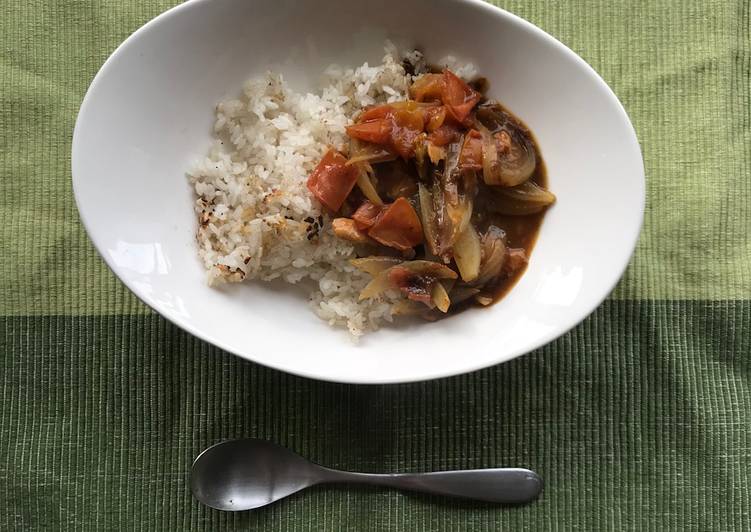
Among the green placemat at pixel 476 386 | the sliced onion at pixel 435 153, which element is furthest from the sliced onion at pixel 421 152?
the green placemat at pixel 476 386

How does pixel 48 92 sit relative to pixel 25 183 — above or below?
above

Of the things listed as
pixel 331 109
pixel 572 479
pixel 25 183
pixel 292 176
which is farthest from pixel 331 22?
pixel 572 479

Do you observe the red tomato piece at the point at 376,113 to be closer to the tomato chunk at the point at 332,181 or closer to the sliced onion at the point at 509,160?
the tomato chunk at the point at 332,181

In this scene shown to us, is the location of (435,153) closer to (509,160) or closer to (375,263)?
(509,160)

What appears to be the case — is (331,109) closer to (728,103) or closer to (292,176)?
(292,176)

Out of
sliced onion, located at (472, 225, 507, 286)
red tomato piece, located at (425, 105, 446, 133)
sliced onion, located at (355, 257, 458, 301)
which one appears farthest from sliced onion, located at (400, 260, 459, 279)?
red tomato piece, located at (425, 105, 446, 133)

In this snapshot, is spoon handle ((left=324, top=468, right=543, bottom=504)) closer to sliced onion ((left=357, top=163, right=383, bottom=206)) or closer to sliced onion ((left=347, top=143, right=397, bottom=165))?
sliced onion ((left=357, top=163, right=383, bottom=206))
